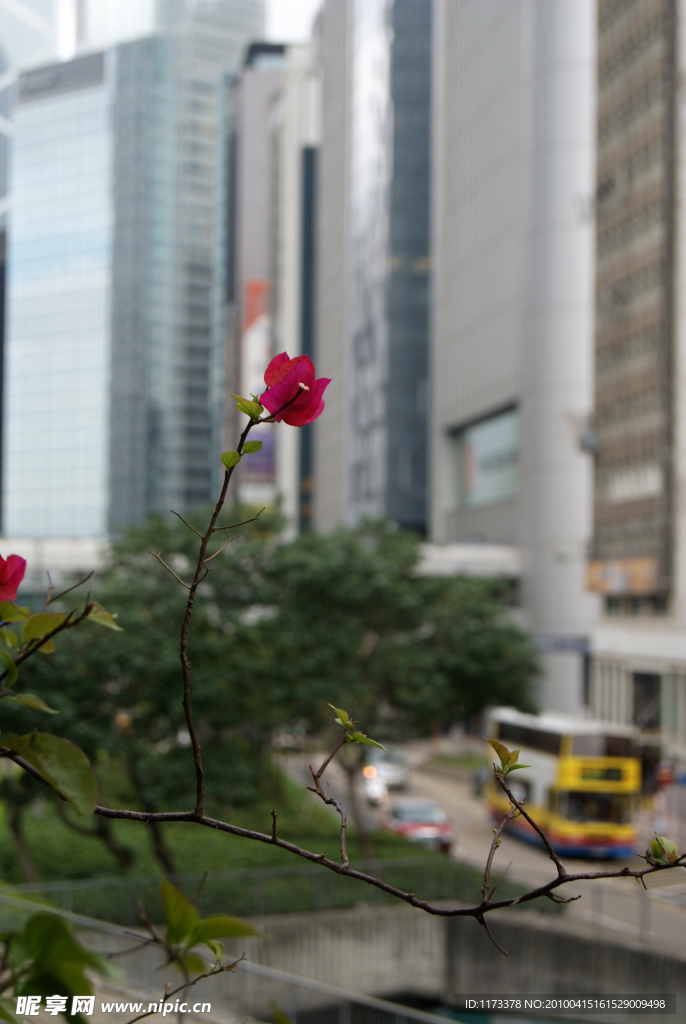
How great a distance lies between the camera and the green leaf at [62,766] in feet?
4.11

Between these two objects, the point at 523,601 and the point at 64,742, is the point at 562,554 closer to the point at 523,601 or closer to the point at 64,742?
the point at 523,601

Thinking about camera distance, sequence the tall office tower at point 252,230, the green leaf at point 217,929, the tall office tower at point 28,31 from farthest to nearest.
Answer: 1. the tall office tower at point 252,230
2. the tall office tower at point 28,31
3. the green leaf at point 217,929

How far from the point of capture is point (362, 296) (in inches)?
3297

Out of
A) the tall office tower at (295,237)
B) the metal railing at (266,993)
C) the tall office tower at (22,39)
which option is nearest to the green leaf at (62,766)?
the tall office tower at (22,39)

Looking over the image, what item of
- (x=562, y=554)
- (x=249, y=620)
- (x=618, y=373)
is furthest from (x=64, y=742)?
(x=562, y=554)

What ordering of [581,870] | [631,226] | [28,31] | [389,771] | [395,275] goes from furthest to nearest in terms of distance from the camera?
[395,275] → [631,226] → [389,771] → [581,870] → [28,31]

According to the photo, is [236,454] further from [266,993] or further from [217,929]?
[266,993]

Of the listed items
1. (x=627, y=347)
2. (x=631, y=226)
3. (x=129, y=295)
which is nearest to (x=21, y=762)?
(x=627, y=347)

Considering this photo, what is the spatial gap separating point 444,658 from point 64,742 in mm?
20345

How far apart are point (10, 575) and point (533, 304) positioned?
5406cm

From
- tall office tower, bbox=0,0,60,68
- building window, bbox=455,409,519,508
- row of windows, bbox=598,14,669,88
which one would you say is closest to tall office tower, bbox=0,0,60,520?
tall office tower, bbox=0,0,60,68

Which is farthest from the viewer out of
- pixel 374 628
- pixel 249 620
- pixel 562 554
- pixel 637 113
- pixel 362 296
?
pixel 362 296

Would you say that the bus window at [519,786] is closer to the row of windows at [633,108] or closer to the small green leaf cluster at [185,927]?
the small green leaf cluster at [185,927]

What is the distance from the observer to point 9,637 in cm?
154
